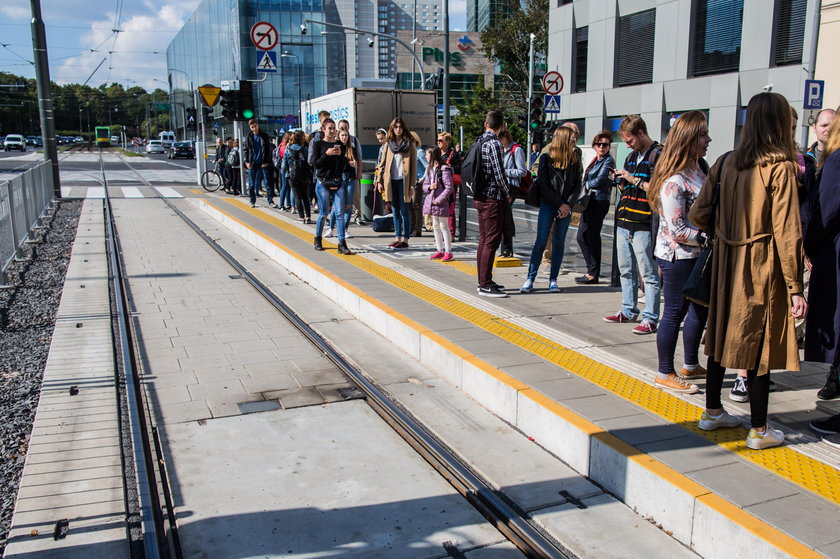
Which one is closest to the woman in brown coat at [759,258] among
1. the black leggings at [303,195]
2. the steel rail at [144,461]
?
the steel rail at [144,461]

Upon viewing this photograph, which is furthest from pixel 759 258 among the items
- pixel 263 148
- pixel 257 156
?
pixel 257 156

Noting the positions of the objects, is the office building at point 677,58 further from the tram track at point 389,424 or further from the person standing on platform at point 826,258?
the tram track at point 389,424

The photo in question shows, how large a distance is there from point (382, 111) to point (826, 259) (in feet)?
37.8

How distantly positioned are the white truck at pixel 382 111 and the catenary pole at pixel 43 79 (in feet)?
33.0

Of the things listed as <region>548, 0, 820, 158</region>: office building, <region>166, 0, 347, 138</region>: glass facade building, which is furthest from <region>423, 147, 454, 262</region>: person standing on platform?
<region>166, 0, 347, 138</region>: glass facade building

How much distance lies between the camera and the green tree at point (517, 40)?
4475 centimetres

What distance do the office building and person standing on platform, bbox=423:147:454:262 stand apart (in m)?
14.3

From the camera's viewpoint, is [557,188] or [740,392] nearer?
[740,392]

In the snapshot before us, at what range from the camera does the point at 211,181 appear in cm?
2436

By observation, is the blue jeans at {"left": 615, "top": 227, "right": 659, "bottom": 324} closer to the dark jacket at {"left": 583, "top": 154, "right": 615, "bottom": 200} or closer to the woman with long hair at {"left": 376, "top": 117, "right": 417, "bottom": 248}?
the dark jacket at {"left": 583, "top": 154, "right": 615, "bottom": 200}

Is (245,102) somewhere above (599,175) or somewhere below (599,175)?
above

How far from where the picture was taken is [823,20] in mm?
19938

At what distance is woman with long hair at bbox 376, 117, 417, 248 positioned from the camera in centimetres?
1097

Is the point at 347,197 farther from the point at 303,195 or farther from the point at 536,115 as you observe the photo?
the point at 536,115
